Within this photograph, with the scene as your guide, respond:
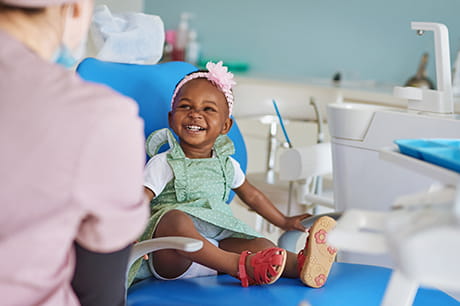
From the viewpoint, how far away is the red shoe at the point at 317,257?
151cm

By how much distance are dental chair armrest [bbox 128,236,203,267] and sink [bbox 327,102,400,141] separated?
654 millimetres

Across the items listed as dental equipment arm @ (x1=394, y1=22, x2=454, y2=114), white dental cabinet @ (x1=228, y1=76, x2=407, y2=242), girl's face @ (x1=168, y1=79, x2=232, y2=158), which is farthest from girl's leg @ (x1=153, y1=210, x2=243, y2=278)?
white dental cabinet @ (x1=228, y1=76, x2=407, y2=242)

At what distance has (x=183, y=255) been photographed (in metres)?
1.52

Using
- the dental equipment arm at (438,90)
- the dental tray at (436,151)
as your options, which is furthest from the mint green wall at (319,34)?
the dental tray at (436,151)

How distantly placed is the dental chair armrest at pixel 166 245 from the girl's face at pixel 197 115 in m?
0.40

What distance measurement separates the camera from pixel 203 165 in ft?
5.79

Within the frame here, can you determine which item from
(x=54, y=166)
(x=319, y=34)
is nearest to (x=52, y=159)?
(x=54, y=166)

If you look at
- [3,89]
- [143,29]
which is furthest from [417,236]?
[143,29]

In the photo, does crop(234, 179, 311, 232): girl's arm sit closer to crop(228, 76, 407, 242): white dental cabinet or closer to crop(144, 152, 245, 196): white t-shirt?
crop(144, 152, 245, 196): white t-shirt

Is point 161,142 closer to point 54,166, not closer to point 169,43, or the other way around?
point 54,166

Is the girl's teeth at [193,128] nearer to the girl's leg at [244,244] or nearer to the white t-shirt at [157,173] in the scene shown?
the white t-shirt at [157,173]

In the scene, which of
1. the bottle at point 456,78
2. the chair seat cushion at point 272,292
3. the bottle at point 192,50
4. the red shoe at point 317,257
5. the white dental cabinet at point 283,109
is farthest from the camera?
the bottle at point 192,50

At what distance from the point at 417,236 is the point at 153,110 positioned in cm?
111

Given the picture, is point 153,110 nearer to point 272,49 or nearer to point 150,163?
point 150,163
